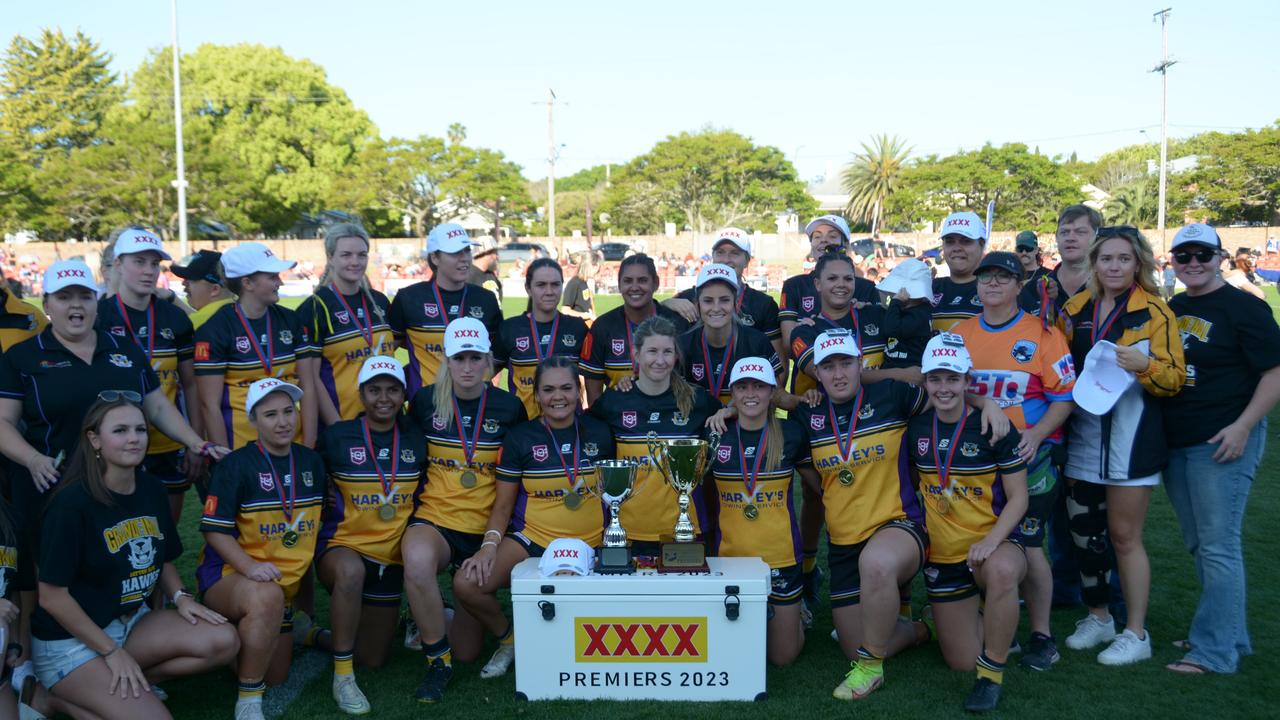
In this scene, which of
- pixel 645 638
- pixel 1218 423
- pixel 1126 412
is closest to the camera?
pixel 645 638

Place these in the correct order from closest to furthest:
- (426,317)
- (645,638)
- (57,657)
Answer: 1. (57,657)
2. (645,638)
3. (426,317)

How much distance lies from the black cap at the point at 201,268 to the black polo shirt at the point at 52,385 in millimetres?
1429

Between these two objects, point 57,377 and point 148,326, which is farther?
point 148,326

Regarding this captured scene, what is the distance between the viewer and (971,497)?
437cm

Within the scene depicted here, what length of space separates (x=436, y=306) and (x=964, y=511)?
3203mm

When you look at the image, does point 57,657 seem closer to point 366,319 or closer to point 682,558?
point 366,319

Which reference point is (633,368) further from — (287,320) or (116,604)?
(116,604)

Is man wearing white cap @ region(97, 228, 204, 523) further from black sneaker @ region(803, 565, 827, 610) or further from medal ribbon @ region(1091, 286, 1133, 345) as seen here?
medal ribbon @ region(1091, 286, 1133, 345)

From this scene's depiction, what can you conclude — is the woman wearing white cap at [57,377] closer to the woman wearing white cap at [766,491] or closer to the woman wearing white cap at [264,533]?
the woman wearing white cap at [264,533]

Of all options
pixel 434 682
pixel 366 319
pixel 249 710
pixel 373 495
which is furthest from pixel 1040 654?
pixel 366 319

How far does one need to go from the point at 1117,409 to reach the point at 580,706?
9.59ft

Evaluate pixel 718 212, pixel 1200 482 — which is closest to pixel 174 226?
pixel 718 212

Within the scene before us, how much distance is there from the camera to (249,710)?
3.96m

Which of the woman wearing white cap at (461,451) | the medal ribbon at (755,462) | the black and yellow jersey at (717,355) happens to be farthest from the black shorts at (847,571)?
the woman wearing white cap at (461,451)
